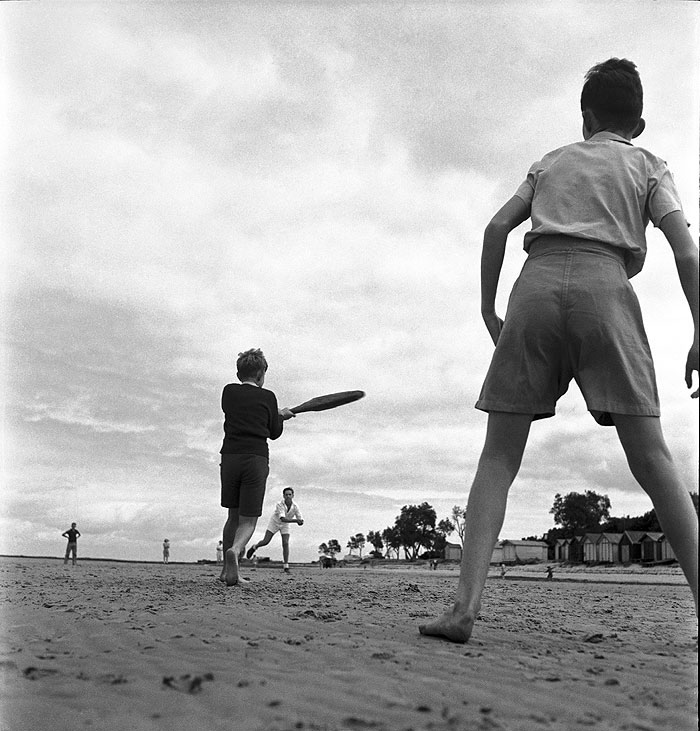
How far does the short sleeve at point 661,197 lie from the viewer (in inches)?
140

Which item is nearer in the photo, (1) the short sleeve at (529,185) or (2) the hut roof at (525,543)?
(1) the short sleeve at (529,185)

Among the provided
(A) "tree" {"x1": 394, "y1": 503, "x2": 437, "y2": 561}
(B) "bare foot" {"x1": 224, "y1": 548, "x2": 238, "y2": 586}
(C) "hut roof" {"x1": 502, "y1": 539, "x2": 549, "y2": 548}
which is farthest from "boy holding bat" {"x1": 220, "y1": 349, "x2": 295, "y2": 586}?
(A) "tree" {"x1": 394, "y1": 503, "x2": 437, "y2": 561}

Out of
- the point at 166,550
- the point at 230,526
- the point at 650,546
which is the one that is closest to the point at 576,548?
the point at 650,546

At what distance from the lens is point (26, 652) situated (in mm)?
3115

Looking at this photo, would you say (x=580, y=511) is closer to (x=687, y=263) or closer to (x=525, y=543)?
(x=525, y=543)

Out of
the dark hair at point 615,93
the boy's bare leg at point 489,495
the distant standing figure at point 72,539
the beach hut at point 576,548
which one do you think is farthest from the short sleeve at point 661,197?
the beach hut at point 576,548

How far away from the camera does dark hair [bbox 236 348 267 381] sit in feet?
23.6

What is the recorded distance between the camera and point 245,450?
6.94 metres

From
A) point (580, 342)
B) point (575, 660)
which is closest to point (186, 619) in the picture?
point (575, 660)

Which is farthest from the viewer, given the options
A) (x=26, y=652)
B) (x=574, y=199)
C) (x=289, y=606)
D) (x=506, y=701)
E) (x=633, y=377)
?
(x=289, y=606)

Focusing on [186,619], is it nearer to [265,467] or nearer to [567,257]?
[567,257]

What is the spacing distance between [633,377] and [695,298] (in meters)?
0.41

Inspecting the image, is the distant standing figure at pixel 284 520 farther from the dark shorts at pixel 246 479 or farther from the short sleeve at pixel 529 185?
the short sleeve at pixel 529 185

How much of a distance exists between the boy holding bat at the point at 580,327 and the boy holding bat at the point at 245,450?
3.58 metres
